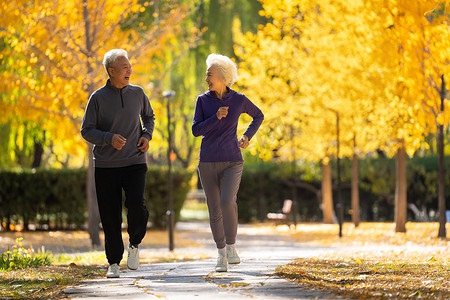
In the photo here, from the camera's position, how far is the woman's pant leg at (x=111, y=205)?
6.52 m

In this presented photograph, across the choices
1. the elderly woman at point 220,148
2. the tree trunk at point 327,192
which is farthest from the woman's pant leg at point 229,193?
the tree trunk at point 327,192

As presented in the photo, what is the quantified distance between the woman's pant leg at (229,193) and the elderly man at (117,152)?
0.70 m

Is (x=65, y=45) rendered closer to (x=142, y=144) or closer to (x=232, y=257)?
(x=142, y=144)

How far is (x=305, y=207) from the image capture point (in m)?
25.8

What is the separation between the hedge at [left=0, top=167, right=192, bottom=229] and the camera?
19.8 meters

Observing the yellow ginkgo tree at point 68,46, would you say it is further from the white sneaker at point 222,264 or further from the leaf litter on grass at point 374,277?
the white sneaker at point 222,264

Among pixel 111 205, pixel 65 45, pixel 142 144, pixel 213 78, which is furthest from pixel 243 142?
pixel 65 45

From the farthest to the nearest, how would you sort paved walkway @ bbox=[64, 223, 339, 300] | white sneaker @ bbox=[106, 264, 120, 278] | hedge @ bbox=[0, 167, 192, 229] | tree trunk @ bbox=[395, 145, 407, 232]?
hedge @ bbox=[0, 167, 192, 229] < tree trunk @ bbox=[395, 145, 407, 232] < white sneaker @ bbox=[106, 264, 120, 278] < paved walkway @ bbox=[64, 223, 339, 300]

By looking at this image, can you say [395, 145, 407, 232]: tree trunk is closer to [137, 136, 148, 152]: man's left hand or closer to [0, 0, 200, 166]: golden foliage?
[0, 0, 200, 166]: golden foliage

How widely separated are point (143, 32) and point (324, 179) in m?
8.41

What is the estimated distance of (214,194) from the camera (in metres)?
6.80

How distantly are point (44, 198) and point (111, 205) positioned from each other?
1411cm

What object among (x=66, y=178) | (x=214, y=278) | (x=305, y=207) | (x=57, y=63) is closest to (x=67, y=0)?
(x=57, y=63)

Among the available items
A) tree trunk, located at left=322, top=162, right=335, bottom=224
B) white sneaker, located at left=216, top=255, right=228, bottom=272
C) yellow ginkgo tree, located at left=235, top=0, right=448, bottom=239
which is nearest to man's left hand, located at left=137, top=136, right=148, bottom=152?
white sneaker, located at left=216, top=255, right=228, bottom=272
